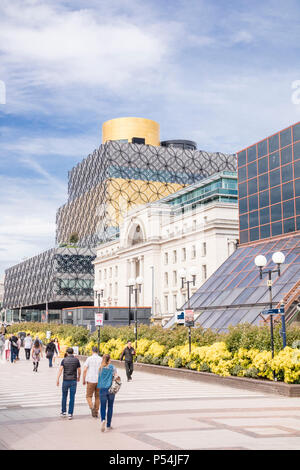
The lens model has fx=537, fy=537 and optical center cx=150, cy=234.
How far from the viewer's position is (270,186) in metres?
46.9

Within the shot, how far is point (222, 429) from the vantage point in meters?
11.9

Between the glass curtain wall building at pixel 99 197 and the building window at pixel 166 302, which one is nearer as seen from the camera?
the building window at pixel 166 302

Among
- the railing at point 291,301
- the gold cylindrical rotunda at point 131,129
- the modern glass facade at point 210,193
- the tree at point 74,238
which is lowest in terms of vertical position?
the railing at point 291,301

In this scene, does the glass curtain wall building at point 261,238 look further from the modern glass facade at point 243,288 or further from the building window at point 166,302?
the building window at point 166,302

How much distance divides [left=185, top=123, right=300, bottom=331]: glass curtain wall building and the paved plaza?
45.2 ft

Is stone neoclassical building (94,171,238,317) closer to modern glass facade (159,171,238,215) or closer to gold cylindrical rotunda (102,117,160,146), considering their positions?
modern glass facade (159,171,238,215)

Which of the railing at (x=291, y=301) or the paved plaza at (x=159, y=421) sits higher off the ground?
the railing at (x=291, y=301)

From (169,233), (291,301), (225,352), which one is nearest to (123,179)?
(169,233)

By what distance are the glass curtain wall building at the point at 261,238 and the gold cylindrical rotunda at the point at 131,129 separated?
10772 centimetres

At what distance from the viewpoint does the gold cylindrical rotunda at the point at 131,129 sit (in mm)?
156625

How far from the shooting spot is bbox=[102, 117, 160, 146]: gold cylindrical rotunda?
514ft

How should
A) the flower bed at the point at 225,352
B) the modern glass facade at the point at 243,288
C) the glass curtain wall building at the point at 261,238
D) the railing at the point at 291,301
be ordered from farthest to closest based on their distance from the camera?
the glass curtain wall building at the point at 261,238 < the modern glass facade at the point at 243,288 < the railing at the point at 291,301 < the flower bed at the point at 225,352

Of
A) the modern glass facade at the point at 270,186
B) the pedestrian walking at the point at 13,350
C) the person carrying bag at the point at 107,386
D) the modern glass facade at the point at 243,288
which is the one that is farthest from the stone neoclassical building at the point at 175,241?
the person carrying bag at the point at 107,386
